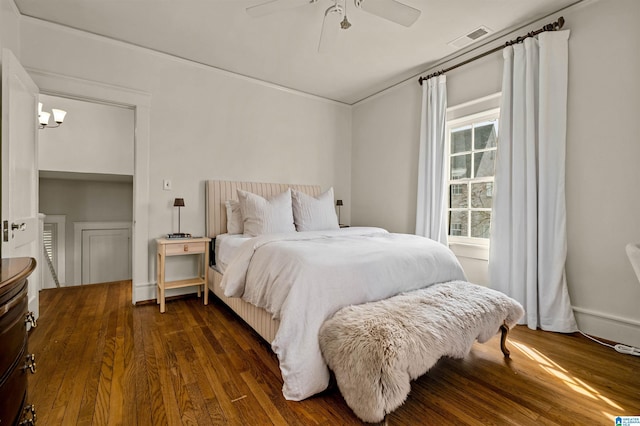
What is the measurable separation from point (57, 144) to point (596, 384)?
6014 mm

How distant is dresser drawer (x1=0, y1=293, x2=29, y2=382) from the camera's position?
824 millimetres

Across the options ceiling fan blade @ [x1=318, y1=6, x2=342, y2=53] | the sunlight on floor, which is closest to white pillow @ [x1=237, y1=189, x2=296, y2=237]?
ceiling fan blade @ [x1=318, y1=6, x2=342, y2=53]

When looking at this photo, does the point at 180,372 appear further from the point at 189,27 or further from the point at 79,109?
the point at 79,109

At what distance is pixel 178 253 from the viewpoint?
2902 mm

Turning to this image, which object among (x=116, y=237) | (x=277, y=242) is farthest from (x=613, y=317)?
(x=116, y=237)

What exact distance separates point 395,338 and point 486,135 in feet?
8.50

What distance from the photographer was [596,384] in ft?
5.58

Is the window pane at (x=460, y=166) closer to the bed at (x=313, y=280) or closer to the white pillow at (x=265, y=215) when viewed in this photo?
the bed at (x=313, y=280)

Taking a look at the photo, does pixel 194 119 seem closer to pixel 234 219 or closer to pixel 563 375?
A: pixel 234 219

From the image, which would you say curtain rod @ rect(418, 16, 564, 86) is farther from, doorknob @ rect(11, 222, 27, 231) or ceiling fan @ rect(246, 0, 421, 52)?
doorknob @ rect(11, 222, 27, 231)

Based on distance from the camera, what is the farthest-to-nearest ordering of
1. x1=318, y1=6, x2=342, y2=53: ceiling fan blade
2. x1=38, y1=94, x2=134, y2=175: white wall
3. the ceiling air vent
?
x1=38, y1=94, x2=134, y2=175: white wall
the ceiling air vent
x1=318, y1=6, x2=342, y2=53: ceiling fan blade

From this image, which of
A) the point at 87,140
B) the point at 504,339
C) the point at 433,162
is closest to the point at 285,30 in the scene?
the point at 433,162

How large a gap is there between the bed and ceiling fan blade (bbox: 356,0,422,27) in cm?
158

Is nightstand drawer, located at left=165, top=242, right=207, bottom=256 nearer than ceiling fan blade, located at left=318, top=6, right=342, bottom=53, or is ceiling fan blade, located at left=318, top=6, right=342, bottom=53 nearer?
ceiling fan blade, located at left=318, top=6, right=342, bottom=53
